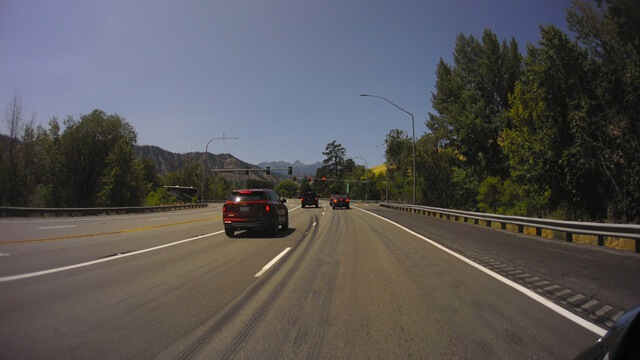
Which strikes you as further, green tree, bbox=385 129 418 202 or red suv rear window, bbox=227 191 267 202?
green tree, bbox=385 129 418 202

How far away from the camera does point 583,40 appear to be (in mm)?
31172

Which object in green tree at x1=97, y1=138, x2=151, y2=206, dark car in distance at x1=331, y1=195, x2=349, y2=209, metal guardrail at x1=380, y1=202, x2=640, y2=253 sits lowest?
metal guardrail at x1=380, y1=202, x2=640, y2=253

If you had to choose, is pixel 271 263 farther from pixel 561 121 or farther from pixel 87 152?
pixel 87 152

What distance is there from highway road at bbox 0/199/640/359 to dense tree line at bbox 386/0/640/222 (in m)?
21.0

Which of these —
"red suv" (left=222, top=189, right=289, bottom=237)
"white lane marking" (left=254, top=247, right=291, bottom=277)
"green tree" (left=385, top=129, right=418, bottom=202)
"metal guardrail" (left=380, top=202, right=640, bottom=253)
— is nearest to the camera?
"white lane marking" (left=254, top=247, right=291, bottom=277)

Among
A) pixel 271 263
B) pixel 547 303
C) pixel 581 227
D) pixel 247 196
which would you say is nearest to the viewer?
pixel 547 303

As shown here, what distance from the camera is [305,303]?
633 centimetres

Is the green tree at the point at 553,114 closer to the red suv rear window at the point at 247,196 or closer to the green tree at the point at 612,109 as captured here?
the green tree at the point at 612,109

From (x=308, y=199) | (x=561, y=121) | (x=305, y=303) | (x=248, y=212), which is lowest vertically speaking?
(x=305, y=303)

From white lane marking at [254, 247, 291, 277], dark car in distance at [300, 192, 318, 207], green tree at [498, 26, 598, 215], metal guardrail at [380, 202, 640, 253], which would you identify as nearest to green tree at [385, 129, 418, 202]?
dark car in distance at [300, 192, 318, 207]

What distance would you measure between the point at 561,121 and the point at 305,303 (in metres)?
33.5

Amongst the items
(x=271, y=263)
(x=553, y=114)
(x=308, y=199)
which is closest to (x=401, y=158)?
(x=308, y=199)

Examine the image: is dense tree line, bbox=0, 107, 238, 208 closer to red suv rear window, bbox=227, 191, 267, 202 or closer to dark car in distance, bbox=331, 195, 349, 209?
dark car in distance, bbox=331, 195, 349, 209

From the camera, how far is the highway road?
4.45 m
